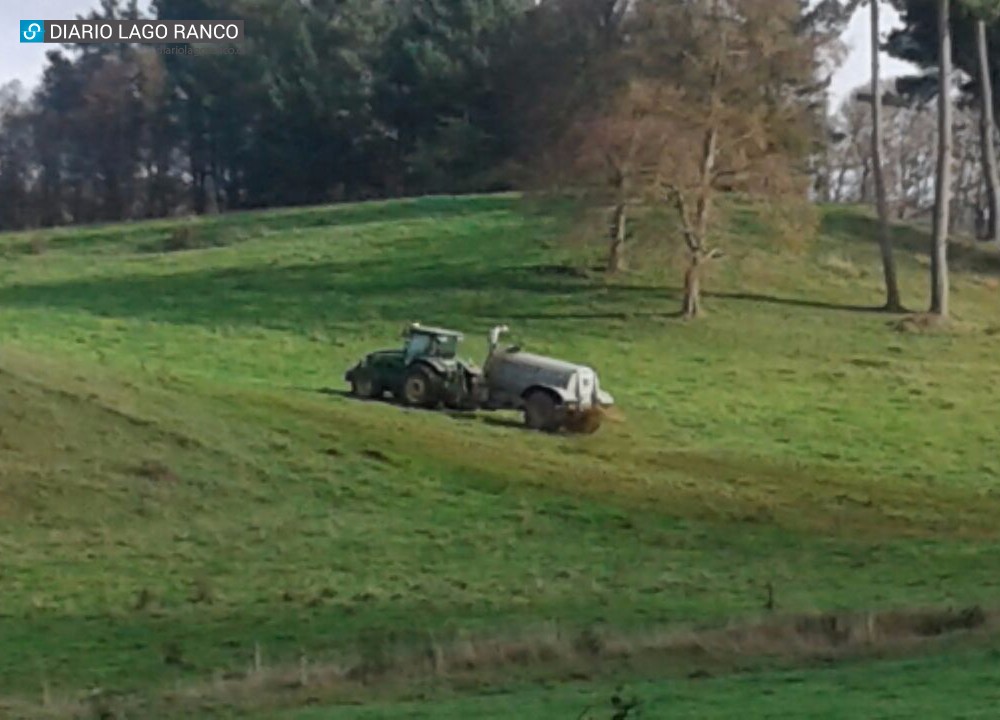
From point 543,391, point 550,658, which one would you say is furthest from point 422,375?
point 550,658

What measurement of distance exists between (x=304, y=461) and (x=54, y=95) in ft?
260

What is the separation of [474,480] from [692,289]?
75.1 feet

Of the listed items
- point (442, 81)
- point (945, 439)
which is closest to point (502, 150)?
point (442, 81)

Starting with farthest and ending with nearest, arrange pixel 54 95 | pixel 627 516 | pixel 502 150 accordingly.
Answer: pixel 54 95
pixel 502 150
pixel 627 516

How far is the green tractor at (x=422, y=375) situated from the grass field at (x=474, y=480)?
693 millimetres

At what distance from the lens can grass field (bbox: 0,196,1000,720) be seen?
72.0 ft

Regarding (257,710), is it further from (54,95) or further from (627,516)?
(54,95)

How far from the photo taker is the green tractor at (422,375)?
130 ft

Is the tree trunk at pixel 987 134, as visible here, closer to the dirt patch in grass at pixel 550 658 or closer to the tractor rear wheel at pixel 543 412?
A: the tractor rear wheel at pixel 543 412

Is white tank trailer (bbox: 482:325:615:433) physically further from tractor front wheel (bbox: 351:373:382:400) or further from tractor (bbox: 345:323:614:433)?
tractor front wheel (bbox: 351:373:382:400)

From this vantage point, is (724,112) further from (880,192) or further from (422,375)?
(422,375)

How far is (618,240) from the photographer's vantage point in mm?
58719

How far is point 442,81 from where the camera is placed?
8769 centimetres

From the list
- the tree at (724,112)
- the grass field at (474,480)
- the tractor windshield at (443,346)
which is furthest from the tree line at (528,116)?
the tractor windshield at (443,346)
